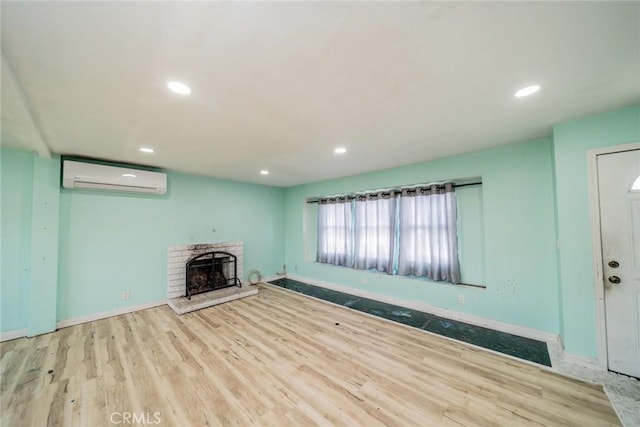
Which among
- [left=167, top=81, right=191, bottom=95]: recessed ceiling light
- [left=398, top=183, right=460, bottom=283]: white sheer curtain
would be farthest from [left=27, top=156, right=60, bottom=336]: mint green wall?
[left=398, top=183, right=460, bottom=283]: white sheer curtain

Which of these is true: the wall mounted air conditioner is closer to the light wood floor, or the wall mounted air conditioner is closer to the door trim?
the light wood floor

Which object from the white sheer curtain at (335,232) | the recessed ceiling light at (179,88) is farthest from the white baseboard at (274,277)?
the recessed ceiling light at (179,88)

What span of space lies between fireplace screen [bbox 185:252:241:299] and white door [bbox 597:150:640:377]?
5153 millimetres

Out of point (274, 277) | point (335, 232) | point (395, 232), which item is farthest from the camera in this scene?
point (274, 277)

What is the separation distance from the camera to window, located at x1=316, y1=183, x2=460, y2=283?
3.45 metres

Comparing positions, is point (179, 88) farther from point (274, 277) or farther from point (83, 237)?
point (274, 277)

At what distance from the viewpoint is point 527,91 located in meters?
1.65

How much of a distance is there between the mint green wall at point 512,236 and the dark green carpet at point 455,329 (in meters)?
0.23

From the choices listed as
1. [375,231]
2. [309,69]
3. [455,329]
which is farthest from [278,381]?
[375,231]

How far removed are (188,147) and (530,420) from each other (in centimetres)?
408

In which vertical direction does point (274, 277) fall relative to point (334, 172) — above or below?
below

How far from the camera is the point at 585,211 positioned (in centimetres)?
208

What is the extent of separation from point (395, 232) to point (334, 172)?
5.18ft

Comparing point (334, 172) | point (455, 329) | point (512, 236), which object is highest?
point (334, 172)
